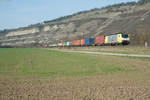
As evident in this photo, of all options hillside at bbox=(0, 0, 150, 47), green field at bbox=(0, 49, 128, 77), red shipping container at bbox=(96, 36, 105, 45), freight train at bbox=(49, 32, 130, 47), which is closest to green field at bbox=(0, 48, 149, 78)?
green field at bbox=(0, 49, 128, 77)

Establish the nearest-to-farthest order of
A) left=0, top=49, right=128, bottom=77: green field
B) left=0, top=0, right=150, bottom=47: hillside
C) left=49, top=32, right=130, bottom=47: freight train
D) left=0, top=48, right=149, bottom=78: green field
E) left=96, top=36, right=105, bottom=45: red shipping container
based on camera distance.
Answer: left=0, top=48, right=149, bottom=78: green field < left=0, top=49, right=128, bottom=77: green field < left=49, top=32, right=130, bottom=47: freight train < left=96, top=36, right=105, bottom=45: red shipping container < left=0, top=0, right=150, bottom=47: hillside

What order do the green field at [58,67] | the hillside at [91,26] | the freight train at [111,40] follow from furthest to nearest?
the hillside at [91,26]
the freight train at [111,40]
the green field at [58,67]

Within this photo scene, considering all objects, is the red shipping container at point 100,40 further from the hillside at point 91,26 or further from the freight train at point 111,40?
the hillside at point 91,26

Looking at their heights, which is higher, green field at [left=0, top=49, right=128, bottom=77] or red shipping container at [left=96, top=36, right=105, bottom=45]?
red shipping container at [left=96, top=36, right=105, bottom=45]

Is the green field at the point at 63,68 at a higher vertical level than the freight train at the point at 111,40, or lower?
lower

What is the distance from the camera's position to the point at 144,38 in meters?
51.4

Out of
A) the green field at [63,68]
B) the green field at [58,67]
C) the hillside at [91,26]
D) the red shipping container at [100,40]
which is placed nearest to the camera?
the green field at [63,68]

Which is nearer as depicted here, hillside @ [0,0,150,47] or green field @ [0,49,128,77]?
green field @ [0,49,128,77]

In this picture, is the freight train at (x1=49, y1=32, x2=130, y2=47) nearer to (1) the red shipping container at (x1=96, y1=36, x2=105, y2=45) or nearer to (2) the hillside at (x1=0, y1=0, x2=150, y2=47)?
(1) the red shipping container at (x1=96, y1=36, x2=105, y2=45)

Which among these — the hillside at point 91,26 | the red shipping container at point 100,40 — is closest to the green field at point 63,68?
the red shipping container at point 100,40

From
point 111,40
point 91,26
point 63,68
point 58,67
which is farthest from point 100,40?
point 91,26

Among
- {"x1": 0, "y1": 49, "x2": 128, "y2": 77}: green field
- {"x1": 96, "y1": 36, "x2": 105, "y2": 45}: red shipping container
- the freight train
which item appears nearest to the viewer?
{"x1": 0, "y1": 49, "x2": 128, "y2": 77}: green field

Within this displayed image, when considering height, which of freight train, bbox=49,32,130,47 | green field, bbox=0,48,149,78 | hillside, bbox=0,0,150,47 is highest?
hillside, bbox=0,0,150,47

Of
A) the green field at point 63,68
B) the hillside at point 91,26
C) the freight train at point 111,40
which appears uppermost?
the hillside at point 91,26
